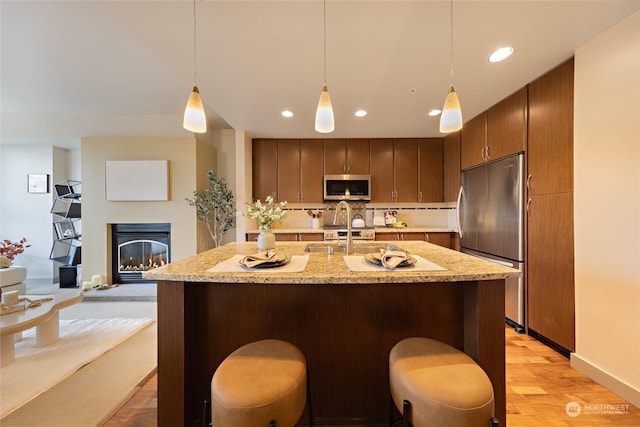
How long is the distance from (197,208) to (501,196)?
4.19 meters

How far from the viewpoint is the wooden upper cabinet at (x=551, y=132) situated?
6.51 ft

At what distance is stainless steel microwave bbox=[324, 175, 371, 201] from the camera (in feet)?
13.2

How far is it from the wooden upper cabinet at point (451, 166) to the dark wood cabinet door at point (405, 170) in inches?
17.9

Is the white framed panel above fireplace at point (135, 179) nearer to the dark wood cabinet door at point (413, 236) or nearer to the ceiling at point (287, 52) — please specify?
the ceiling at point (287, 52)

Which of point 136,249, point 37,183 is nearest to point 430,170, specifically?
point 136,249

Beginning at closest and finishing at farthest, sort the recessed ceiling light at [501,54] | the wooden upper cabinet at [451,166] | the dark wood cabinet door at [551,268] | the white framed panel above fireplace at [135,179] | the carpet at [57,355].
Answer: the carpet at [57,355] < the recessed ceiling light at [501,54] < the dark wood cabinet door at [551,268] < the wooden upper cabinet at [451,166] < the white framed panel above fireplace at [135,179]

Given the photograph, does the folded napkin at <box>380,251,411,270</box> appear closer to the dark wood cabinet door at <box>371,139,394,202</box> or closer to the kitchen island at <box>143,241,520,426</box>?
the kitchen island at <box>143,241,520,426</box>

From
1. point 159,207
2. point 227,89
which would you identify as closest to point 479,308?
point 227,89

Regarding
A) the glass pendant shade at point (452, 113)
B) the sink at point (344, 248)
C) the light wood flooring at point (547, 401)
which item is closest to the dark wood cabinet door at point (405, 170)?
the sink at point (344, 248)

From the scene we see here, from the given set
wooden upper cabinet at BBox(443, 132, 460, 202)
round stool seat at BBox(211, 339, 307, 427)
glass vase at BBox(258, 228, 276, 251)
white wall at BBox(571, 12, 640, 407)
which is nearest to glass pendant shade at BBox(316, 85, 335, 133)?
glass vase at BBox(258, 228, 276, 251)

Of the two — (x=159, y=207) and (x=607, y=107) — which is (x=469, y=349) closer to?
(x=607, y=107)

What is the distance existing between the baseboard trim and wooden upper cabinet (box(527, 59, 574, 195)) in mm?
1309

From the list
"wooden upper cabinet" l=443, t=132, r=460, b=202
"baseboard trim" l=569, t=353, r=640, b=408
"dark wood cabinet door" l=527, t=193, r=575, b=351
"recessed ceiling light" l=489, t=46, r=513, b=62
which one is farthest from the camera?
"wooden upper cabinet" l=443, t=132, r=460, b=202

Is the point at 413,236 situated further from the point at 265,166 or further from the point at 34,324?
the point at 34,324
